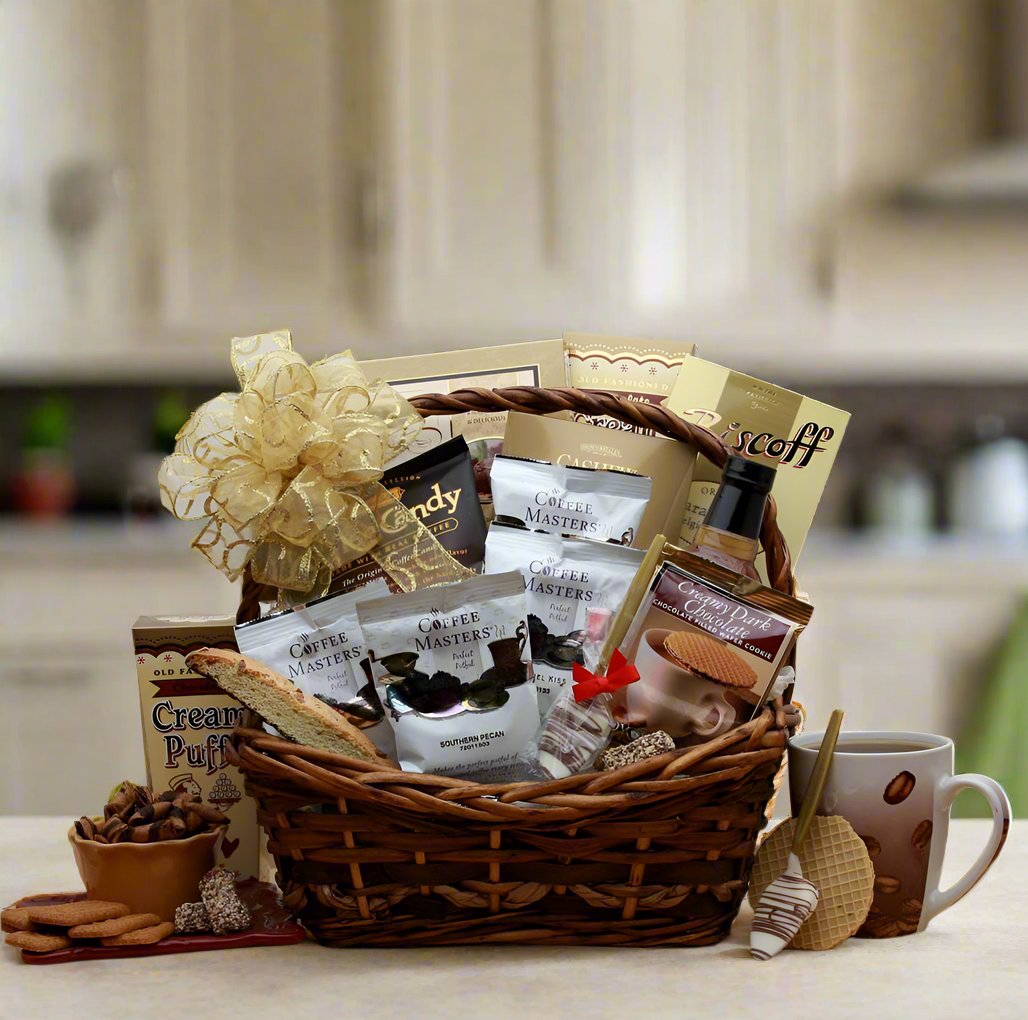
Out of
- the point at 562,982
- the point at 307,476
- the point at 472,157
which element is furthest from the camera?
the point at 472,157

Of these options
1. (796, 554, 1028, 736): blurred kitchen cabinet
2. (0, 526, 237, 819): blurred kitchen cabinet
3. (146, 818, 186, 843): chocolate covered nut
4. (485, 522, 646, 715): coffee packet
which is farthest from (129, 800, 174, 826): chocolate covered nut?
(796, 554, 1028, 736): blurred kitchen cabinet

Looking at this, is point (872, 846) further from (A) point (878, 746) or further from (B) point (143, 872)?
(B) point (143, 872)

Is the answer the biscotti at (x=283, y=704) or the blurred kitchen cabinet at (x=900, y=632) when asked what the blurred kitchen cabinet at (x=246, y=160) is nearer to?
the blurred kitchen cabinet at (x=900, y=632)

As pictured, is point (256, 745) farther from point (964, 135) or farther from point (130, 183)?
point (964, 135)

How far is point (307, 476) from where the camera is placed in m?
0.70

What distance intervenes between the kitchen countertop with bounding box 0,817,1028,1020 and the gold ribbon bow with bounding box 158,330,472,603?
0.21 meters

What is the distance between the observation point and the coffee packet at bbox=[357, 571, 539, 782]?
63 centimetres

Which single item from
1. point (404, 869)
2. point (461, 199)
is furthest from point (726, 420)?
point (461, 199)

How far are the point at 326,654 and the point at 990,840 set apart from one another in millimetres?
375

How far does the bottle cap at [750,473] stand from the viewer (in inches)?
25.9

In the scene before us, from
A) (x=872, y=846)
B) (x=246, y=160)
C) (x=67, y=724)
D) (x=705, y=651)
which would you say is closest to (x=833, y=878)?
(x=872, y=846)

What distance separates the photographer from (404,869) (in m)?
0.62

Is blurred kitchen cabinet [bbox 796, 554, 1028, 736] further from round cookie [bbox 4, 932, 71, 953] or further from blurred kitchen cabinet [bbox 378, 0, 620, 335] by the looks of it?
round cookie [bbox 4, 932, 71, 953]

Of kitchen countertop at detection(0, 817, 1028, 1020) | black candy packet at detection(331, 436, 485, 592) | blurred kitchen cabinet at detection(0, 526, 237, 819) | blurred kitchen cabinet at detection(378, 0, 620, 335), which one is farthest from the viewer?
blurred kitchen cabinet at detection(378, 0, 620, 335)
